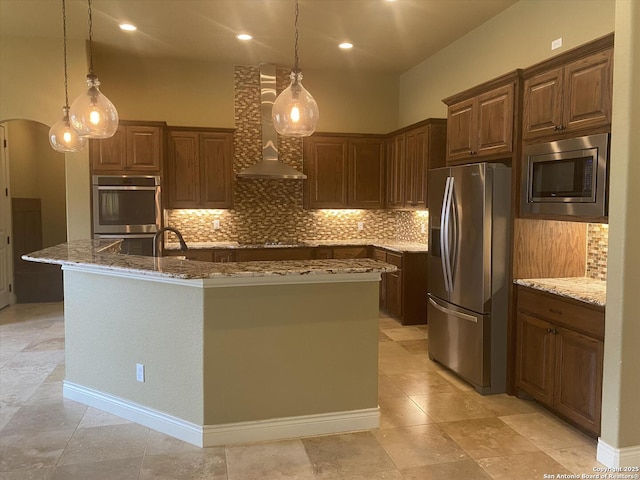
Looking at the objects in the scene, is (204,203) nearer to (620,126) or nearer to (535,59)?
(535,59)

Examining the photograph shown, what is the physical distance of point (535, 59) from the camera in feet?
14.9

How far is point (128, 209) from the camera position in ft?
19.6

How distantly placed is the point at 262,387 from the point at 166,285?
860mm

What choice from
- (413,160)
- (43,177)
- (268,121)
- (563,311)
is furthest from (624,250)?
(43,177)

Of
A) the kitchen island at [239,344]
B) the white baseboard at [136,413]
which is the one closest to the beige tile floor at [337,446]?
the white baseboard at [136,413]

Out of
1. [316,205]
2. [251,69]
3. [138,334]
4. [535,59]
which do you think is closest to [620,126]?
[535,59]

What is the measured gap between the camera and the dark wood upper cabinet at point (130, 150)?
234 inches

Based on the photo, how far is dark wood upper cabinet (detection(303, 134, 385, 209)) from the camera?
686 cm

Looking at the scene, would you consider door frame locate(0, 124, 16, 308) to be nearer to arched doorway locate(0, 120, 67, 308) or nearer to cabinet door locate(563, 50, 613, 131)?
arched doorway locate(0, 120, 67, 308)

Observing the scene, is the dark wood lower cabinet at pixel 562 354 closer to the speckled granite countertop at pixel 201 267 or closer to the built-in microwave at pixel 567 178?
the built-in microwave at pixel 567 178

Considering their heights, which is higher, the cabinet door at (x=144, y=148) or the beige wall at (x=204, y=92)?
the beige wall at (x=204, y=92)

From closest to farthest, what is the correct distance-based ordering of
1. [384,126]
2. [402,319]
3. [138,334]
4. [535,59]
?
[138,334]
[535,59]
[402,319]
[384,126]

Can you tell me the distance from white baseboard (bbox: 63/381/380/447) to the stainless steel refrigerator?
112 centimetres

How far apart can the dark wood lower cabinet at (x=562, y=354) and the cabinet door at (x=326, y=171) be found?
3583 mm
